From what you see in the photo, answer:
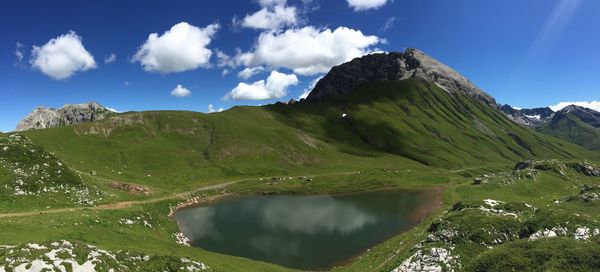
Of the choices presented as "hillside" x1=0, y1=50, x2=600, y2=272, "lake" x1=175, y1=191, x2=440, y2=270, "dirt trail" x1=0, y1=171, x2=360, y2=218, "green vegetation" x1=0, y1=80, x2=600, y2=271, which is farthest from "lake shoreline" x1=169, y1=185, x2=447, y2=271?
"dirt trail" x1=0, y1=171, x2=360, y2=218

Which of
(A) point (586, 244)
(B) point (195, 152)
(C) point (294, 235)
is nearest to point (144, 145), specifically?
(B) point (195, 152)

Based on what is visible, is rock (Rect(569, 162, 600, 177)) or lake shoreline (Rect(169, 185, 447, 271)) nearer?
lake shoreline (Rect(169, 185, 447, 271))

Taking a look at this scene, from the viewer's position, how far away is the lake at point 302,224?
66375 mm

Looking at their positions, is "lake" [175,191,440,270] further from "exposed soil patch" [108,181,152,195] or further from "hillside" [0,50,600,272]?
"exposed soil patch" [108,181,152,195]

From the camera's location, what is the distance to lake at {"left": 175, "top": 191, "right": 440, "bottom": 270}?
6638 cm

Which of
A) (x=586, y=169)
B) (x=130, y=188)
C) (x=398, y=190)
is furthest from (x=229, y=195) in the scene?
(x=586, y=169)

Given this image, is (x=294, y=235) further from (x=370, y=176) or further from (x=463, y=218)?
(x=370, y=176)

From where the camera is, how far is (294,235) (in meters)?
77.1

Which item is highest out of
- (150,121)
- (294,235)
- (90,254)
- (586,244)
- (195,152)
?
(150,121)

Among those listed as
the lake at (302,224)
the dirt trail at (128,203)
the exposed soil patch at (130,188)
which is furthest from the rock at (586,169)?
the exposed soil patch at (130,188)

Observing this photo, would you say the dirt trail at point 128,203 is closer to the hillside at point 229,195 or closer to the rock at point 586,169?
the hillside at point 229,195

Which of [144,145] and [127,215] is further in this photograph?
[144,145]

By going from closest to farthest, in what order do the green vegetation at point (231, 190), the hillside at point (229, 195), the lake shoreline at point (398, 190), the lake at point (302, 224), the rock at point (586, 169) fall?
1. the hillside at point (229, 195)
2. the green vegetation at point (231, 190)
3. the lake at point (302, 224)
4. the lake shoreline at point (398, 190)
5. the rock at point (586, 169)

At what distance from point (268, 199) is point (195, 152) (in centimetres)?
6282
